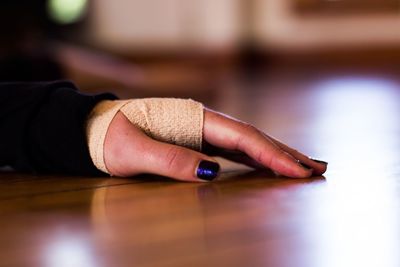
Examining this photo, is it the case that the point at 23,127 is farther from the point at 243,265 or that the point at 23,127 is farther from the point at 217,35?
the point at 217,35

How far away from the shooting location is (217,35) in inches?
159

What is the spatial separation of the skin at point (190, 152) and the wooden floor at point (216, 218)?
1cm

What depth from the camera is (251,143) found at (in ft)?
2.36

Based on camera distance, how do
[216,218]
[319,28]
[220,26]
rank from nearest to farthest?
1. [216,218]
2. [319,28]
3. [220,26]

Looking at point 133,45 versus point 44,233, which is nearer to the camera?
point 44,233

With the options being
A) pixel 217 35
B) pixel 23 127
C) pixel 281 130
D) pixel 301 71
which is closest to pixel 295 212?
pixel 23 127

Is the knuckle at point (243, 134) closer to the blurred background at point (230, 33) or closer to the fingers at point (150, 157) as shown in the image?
the fingers at point (150, 157)

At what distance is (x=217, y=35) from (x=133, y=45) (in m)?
0.47

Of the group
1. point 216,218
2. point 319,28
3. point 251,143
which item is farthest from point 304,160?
point 319,28

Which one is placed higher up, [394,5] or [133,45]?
[394,5]

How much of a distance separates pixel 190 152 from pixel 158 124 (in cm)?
7

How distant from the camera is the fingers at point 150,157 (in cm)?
69

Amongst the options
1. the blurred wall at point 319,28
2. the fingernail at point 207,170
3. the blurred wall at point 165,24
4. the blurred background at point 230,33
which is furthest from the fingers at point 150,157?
the blurred wall at point 165,24

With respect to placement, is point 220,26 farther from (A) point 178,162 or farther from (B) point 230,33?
(A) point 178,162
